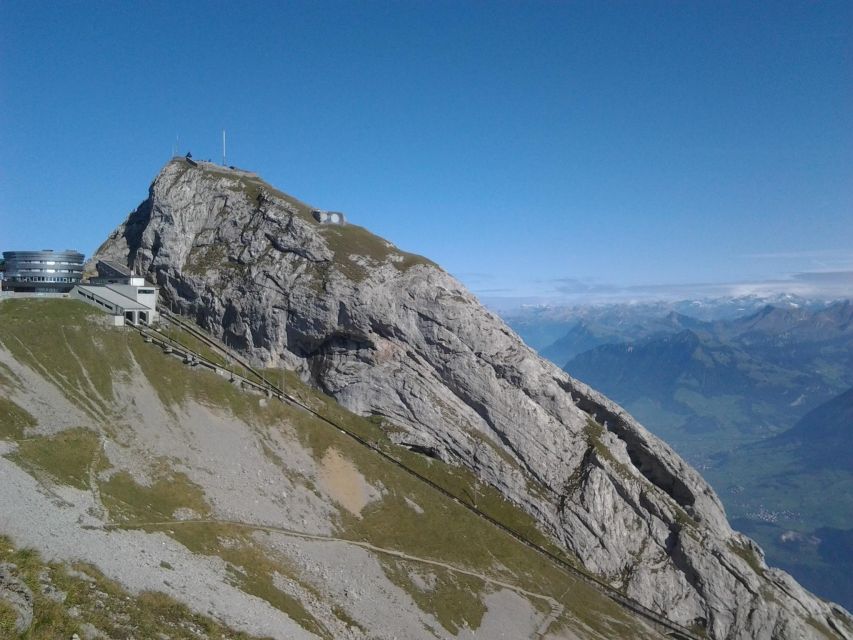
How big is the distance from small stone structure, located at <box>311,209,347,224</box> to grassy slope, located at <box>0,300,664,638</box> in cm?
4647

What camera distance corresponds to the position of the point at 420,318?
12862 cm

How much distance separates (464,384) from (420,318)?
18.1 metres

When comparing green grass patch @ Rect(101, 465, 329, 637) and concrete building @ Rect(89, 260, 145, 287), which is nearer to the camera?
green grass patch @ Rect(101, 465, 329, 637)

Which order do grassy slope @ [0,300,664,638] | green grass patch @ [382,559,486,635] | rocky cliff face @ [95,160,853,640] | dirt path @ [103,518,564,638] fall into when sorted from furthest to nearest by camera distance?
rocky cliff face @ [95,160,853,640] < green grass patch @ [382,559,486,635] < dirt path @ [103,518,564,638] < grassy slope @ [0,300,664,638]

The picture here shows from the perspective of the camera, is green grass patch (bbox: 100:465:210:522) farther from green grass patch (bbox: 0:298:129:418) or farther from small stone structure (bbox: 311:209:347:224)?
small stone structure (bbox: 311:209:347:224)

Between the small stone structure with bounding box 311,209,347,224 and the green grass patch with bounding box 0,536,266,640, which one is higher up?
the small stone structure with bounding box 311,209,347,224

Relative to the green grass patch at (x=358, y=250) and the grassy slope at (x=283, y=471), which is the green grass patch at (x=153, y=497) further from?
the green grass patch at (x=358, y=250)

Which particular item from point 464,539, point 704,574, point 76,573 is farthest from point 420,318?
point 76,573

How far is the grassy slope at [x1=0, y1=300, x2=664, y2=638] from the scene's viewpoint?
60625mm

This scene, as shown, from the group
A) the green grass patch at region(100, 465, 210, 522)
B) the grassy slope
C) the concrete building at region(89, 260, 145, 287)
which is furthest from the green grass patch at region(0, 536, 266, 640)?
the concrete building at region(89, 260, 145, 287)

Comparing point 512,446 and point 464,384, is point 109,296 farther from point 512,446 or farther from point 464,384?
point 512,446

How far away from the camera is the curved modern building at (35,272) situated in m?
108

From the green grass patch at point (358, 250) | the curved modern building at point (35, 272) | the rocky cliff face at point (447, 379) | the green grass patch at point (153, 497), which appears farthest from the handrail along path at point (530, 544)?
the green grass patch at point (153, 497)

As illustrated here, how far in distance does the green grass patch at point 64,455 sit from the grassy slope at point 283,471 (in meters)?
0.21
